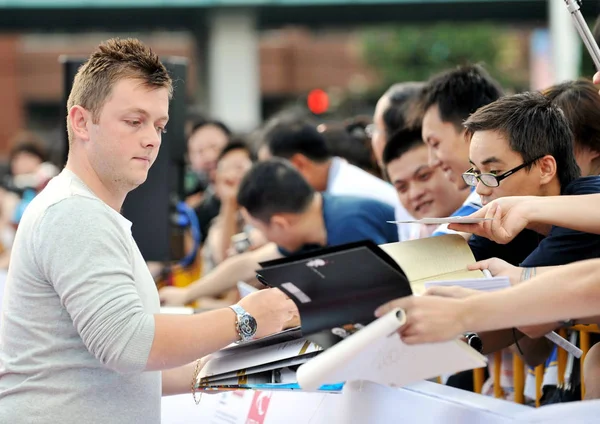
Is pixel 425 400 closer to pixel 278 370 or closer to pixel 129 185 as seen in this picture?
pixel 278 370

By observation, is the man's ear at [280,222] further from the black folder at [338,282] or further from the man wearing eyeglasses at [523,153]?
the black folder at [338,282]

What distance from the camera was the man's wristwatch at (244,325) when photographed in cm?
251

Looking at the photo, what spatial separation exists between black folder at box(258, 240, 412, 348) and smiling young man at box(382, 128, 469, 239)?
2.35 meters

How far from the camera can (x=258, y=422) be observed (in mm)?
3236

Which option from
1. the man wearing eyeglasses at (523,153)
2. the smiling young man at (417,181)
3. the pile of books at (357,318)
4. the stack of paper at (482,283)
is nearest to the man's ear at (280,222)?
the smiling young man at (417,181)

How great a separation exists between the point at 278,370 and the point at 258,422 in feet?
2.04

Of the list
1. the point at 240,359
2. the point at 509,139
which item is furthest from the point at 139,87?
the point at 509,139

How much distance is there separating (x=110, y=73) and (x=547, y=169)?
128 cm

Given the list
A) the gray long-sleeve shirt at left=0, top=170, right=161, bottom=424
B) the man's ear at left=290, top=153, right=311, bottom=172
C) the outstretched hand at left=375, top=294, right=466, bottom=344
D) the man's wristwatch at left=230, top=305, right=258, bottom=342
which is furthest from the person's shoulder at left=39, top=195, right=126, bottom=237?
the man's ear at left=290, top=153, right=311, bottom=172

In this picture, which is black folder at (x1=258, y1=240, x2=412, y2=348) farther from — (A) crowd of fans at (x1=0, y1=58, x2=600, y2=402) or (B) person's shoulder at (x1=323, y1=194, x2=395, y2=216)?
(B) person's shoulder at (x1=323, y1=194, x2=395, y2=216)

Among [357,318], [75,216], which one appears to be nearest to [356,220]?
[75,216]

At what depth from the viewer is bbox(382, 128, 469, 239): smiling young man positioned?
15.1 ft

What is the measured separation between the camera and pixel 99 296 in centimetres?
234

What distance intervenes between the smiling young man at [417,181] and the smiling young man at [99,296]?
214 centimetres
